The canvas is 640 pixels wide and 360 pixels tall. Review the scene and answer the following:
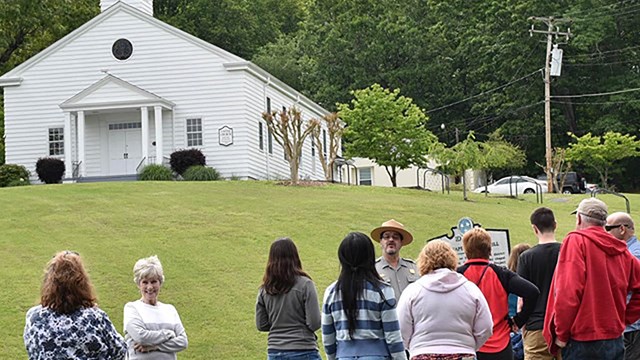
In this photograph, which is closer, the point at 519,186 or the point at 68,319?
the point at 68,319

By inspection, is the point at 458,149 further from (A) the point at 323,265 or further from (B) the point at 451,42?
(B) the point at 451,42

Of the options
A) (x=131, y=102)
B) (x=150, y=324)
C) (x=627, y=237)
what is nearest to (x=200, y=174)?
(x=131, y=102)

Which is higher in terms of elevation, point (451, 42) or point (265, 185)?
point (451, 42)

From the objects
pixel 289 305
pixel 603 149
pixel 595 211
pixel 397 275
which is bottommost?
pixel 289 305

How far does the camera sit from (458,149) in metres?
38.7

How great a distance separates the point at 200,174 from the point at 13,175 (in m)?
7.58

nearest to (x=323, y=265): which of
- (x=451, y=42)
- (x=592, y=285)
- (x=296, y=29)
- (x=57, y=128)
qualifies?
(x=592, y=285)

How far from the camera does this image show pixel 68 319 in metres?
7.56

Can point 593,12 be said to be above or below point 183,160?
above

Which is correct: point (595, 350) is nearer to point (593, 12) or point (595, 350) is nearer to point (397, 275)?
point (397, 275)

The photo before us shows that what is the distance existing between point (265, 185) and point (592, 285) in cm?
2822

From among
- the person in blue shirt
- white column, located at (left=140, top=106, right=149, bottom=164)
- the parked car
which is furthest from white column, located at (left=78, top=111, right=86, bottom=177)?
the person in blue shirt

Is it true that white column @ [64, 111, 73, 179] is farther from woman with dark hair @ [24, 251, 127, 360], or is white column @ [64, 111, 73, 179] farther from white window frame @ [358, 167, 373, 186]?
woman with dark hair @ [24, 251, 127, 360]

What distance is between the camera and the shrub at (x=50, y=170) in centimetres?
4294
